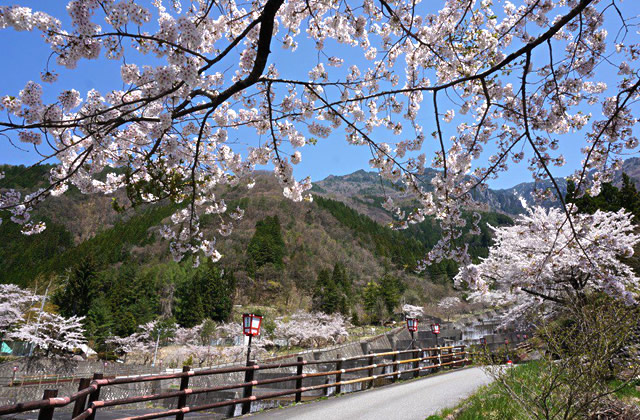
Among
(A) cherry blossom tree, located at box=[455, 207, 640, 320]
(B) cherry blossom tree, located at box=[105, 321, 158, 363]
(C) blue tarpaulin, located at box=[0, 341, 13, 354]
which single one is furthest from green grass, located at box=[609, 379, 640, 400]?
(C) blue tarpaulin, located at box=[0, 341, 13, 354]

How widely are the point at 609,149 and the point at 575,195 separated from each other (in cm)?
86

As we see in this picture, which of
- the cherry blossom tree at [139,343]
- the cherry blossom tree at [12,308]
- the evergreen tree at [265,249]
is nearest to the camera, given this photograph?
the cherry blossom tree at [12,308]

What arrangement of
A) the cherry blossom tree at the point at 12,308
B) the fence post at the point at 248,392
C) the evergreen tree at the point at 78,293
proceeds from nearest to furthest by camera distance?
the fence post at the point at 248,392 → the cherry blossom tree at the point at 12,308 → the evergreen tree at the point at 78,293

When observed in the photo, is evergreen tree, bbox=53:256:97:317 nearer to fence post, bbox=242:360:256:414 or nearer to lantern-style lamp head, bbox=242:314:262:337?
lantern-style lamp head, bbox=242:314:262:337

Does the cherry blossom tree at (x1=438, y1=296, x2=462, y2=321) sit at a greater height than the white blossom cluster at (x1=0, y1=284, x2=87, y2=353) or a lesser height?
greater

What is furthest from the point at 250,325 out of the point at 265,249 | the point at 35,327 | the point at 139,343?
the point at 265,249

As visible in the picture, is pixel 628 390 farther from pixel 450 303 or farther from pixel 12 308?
pixel 450 303

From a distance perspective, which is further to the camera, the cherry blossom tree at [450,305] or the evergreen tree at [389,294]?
the cherry blossom tree at [450,305]

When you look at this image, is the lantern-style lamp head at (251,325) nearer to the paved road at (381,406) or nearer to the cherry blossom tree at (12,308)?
the paved road at (381,406)

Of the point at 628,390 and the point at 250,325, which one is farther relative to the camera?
the point at 250,325

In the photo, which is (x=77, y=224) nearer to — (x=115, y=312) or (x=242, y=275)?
(x=242, y=275)

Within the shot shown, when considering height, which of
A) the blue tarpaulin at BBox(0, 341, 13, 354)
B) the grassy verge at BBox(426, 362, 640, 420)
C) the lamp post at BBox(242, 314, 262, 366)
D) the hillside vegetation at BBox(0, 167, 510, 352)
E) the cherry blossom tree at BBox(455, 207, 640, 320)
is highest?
the hillside vegetation at BBox(0, 167, 510, 352)

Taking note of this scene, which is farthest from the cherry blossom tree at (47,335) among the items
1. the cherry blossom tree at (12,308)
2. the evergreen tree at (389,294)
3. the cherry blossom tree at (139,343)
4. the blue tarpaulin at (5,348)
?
the evergreen tree at (389,294)

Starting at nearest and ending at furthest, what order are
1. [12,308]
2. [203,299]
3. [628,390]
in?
1. [628,390]
2. [12,308]
3. [203,299]
